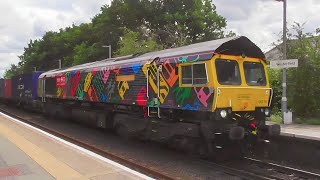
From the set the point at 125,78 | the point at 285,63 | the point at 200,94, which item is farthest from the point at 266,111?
the point at 285,63

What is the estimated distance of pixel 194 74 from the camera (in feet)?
33.8

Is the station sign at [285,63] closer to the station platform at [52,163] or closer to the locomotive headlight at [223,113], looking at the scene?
the locomotive headlight at [223,113]

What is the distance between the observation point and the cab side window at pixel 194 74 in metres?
10.1

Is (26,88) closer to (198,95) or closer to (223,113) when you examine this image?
(198,95)

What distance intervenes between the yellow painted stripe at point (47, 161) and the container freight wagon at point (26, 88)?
47.0ft

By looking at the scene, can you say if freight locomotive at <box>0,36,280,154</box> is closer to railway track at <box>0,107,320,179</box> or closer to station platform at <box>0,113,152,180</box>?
railway track at <box>0,107,320,179</box>

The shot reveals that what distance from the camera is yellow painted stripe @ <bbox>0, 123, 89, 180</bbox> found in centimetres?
805

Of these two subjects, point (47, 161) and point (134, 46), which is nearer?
point (47, 161)

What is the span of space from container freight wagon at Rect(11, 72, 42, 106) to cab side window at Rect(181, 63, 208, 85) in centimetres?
1825

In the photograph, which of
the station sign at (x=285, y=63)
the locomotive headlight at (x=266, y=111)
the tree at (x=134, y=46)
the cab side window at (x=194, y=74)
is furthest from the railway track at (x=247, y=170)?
the tree at (x=134, y=46)

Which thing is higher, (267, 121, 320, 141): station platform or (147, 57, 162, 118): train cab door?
(147, 57, 162, 118): train cab door

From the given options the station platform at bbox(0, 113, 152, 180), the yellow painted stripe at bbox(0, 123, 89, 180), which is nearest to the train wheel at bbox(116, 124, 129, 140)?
the station platform at bbox(0, 113, 152, 180)

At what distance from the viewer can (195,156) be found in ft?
37.8

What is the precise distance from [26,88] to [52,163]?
21836 mm
